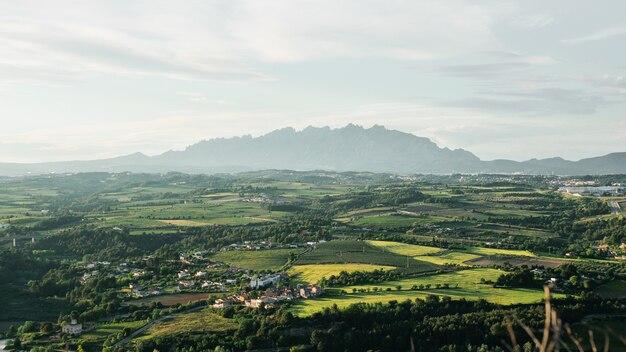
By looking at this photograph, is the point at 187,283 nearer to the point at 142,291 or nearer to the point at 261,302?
the point at 142,291

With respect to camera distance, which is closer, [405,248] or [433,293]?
[433,293]

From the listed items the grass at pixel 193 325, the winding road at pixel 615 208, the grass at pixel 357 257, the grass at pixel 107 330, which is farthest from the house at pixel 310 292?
the winding road at pixel 615 208

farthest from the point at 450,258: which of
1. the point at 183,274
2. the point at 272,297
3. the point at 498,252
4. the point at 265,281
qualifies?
the point at 183,274

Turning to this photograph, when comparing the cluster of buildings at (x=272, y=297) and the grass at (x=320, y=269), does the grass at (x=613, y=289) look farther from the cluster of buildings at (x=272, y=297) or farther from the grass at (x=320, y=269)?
A: the cluster of buildings at (x=272, y=297)

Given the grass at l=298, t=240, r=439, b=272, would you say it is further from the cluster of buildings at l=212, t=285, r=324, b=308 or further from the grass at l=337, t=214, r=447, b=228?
the grass at l=337, t=214, r=447, b=228

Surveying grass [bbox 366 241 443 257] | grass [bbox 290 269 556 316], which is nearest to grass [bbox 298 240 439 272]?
grass [bbox 366 241 443 257]

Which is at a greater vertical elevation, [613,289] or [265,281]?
[613,289]
